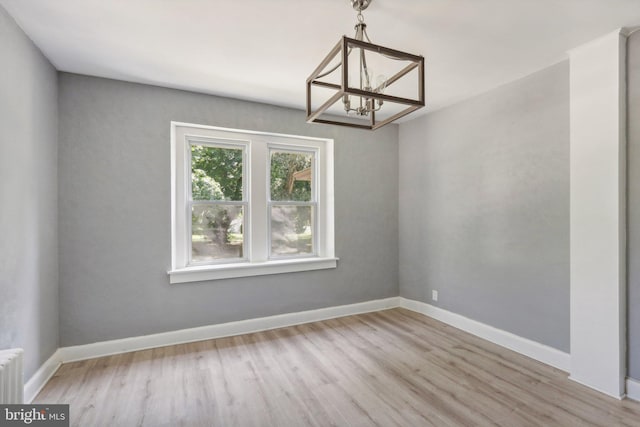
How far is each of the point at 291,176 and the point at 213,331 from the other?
1955 mm

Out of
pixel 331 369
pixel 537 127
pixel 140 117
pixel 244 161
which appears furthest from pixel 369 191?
pixel 140 117

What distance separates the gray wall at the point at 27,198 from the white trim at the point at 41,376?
0.18 ft

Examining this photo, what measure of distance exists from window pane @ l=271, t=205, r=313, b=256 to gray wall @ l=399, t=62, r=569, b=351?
1.38m

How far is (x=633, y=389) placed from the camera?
209cm

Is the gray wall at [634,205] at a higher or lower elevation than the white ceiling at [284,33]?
lower

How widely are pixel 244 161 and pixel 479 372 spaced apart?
307 cm

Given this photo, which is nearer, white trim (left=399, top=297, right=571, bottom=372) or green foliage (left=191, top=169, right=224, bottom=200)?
white trim (left=399, top=297, right=571, bottom=372)

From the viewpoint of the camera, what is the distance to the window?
3.19 metres

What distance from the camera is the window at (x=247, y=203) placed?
3193mm

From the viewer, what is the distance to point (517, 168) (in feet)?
9.28

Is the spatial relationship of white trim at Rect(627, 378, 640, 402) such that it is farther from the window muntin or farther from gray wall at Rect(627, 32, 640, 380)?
the window muntin

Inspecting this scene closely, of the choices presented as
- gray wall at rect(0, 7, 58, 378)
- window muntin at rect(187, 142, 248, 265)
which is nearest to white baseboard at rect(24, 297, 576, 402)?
gray wall at rect(0, 7, 58, 378)

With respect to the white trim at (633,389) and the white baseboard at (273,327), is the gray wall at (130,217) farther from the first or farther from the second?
the white trim at (633,389)

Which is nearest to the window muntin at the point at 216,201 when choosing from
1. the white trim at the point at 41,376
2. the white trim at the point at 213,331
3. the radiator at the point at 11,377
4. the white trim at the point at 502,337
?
the white trim at the point at 213,331
